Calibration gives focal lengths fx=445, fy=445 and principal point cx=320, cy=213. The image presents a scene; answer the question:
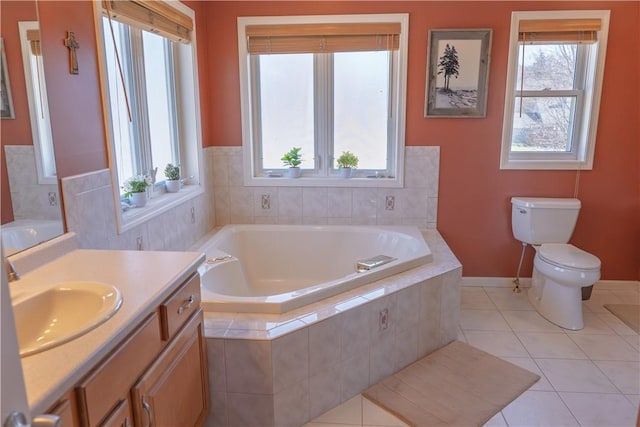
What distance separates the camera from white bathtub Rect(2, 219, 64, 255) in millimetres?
1445

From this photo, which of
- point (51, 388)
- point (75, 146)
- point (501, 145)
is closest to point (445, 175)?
point (501, 145)

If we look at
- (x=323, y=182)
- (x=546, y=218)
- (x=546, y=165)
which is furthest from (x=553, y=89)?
(x=323, y=182)

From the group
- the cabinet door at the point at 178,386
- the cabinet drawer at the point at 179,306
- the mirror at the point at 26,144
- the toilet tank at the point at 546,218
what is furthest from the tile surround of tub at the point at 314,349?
the toilet tank at the point at 546,218

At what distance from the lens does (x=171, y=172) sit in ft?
9.40

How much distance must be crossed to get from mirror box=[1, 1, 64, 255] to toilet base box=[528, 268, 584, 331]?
2.87m

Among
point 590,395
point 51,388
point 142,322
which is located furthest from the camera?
point 590,395

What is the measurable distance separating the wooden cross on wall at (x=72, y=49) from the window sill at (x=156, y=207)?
67 cm

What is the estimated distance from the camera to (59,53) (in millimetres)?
1688

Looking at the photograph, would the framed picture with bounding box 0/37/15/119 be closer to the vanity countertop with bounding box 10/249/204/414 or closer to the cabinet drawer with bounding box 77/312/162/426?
the vanity countertop with bounding box 10/249/204/414

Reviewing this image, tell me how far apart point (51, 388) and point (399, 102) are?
2888mm

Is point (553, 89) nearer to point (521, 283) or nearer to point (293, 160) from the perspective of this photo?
point (521, 283)

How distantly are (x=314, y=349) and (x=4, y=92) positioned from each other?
147cm

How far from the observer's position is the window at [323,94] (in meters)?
3.18

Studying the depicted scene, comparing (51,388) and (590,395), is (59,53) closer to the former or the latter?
(51,388)
